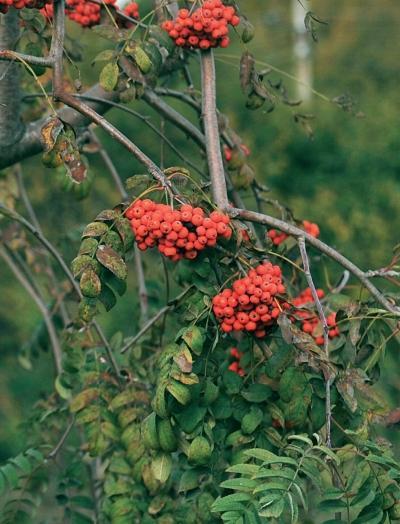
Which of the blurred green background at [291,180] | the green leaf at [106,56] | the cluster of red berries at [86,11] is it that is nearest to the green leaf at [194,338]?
the green leaf at [106,56]

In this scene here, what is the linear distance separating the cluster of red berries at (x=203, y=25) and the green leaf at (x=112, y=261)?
23.1 inches

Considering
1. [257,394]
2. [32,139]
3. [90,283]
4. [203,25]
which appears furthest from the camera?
[32,139]

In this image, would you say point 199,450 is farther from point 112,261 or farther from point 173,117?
point 173,117

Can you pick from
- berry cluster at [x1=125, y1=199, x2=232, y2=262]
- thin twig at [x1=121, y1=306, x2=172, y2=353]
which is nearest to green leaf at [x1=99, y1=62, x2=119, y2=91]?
berry cluster at [x1=125, y1=199, x2=232, y2=262]

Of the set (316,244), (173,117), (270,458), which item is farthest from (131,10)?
(270,458)

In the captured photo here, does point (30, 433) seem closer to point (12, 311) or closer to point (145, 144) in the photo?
point (12, 311)

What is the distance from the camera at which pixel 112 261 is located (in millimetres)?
1996

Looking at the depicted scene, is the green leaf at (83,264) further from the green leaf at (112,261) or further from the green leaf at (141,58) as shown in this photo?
the green leaf at (141,58)

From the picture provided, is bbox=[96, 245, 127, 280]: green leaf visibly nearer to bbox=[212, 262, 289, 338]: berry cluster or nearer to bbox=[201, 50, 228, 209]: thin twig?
bbox=[212, 262, 289, 338]: berry cluster

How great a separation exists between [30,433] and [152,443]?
973 mm

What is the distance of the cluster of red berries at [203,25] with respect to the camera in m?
2.33

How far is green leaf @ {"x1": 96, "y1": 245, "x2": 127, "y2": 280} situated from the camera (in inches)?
78.4

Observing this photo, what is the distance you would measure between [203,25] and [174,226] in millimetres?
543

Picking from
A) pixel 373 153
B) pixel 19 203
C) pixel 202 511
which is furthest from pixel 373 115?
pixel 202 511
